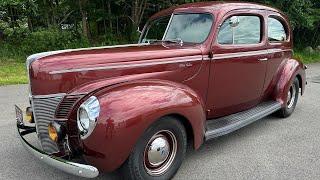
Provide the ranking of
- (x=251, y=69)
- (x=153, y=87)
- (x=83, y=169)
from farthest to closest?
(x=251, y=69)
(x=153, y=87)
(x=83, y=169)

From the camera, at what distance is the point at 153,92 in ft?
12.5

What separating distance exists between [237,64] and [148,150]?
195cm

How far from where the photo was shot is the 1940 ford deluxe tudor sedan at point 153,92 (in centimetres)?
351

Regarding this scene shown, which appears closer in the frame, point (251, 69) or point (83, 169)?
point (83, 169)

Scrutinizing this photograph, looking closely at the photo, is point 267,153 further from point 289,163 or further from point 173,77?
point 173,77

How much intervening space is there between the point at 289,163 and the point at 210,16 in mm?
2049

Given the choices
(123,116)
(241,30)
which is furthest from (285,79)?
(123,116)

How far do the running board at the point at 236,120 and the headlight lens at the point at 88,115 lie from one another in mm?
1480

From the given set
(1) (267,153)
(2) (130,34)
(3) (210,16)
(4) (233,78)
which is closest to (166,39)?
(3) (210,16)

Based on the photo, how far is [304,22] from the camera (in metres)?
15.1

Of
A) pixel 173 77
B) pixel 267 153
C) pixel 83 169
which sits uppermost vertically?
pixel 173 77

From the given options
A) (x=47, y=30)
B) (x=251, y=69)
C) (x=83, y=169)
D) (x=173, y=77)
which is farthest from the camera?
(x=47, y=30)

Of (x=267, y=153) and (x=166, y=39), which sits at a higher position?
(x=166, y=39)

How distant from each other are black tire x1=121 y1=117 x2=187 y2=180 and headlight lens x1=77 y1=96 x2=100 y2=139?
0.48 meters
